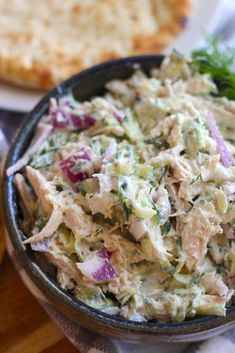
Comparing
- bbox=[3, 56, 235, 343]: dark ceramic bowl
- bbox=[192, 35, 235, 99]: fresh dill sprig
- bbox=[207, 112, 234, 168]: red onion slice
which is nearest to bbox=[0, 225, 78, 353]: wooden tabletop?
bbox=[3, 56, 235, 343]: dark ceramic bowl

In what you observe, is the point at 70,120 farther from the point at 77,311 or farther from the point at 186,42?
the point at 186,42

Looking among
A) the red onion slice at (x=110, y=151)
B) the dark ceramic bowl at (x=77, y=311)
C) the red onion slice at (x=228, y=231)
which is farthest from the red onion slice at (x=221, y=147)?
the dark ceramic bowl at (x=77, y=311)

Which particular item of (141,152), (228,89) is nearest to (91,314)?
(141,152)

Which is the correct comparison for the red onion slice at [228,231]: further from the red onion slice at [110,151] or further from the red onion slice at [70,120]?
the red onion slice at [70,120]

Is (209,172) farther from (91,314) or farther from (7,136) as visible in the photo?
(7,136)

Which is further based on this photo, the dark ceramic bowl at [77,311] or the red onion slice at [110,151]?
the red onion slice at [110,151]

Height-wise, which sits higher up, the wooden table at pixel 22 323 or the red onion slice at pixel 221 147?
the red onion slice at pixel 221 147
